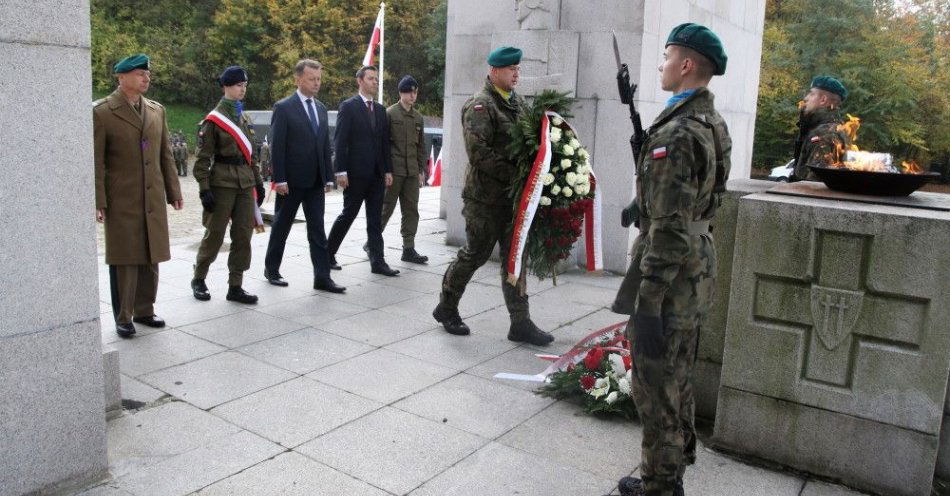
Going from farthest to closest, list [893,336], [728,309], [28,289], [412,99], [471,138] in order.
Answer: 1. [412,99]
2. [471,138]
3. [728,309]
4. [893,336]
5. [28,289]

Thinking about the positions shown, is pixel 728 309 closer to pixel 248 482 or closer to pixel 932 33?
pixel 248 482

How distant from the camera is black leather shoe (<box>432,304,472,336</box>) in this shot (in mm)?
6156

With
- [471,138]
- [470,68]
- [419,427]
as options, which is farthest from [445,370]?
[470,68]

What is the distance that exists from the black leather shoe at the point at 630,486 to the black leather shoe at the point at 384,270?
16.3 feet

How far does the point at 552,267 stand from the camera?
232 inches

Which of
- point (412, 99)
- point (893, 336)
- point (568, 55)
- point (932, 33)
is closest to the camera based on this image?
point (893, 336)

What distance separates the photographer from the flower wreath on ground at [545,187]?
560 centimetres

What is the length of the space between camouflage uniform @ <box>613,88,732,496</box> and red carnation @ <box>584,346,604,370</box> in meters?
1.28

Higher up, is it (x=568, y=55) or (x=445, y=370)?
(x=568, y=55)

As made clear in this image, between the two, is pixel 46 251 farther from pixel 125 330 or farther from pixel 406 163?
pixel 406 163

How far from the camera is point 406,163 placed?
361 inches

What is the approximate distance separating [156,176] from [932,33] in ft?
112

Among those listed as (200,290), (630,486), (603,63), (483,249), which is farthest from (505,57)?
(200,290)

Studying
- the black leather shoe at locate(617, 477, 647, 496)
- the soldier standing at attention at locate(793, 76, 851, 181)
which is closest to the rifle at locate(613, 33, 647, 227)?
the black leather shoe at locate(617, 477, 647, 496)
